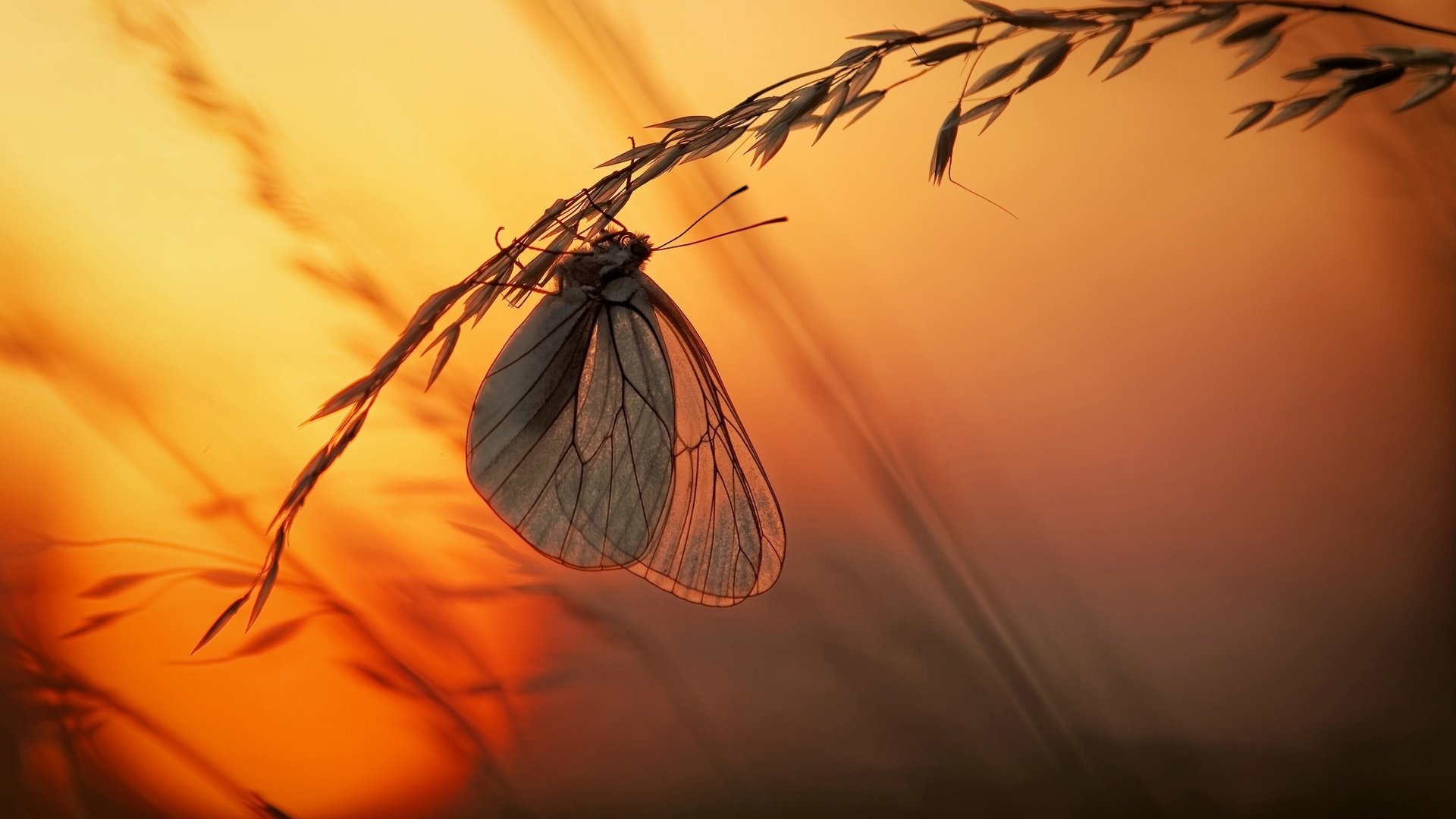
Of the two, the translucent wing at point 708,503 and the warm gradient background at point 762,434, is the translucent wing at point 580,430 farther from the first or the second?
the warm gradient background at point 762,434

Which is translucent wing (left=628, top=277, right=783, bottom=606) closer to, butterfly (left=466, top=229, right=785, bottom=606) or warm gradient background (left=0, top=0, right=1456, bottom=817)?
butterfly (left=466, top=229, right=785, bottom=606)

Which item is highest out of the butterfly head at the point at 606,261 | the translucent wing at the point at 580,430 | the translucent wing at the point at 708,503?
the butterfly head at the point at 606,261

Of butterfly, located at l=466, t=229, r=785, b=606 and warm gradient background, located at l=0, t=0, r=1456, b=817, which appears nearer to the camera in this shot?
butterfly, located at l=466, t=229, r=785, b=606

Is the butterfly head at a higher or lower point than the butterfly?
higher

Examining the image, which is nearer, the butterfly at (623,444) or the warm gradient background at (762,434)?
the butterfly at (623,444)

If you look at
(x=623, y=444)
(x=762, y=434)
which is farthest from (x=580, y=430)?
(x=762, y=434)

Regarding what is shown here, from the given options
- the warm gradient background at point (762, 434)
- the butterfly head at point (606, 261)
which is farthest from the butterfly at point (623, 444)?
the warm gradient background at point (762, 434)

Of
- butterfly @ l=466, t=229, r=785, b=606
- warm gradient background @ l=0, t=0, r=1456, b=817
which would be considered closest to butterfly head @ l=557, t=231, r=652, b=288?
butterfly @ l=466, t=229, r=785, b=606

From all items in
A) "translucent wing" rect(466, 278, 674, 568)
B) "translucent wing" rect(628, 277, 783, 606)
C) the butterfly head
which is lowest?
"translucent wing" rect(628, 277, 783, 606)
